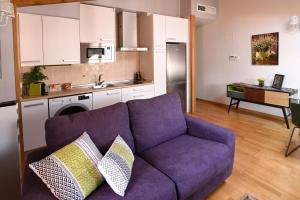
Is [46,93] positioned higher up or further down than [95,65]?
further down

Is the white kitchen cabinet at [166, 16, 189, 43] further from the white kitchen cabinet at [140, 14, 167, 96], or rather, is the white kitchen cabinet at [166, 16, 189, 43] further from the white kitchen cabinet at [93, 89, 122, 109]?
the white kitchen cabinet at [93, 89, 122, 109]

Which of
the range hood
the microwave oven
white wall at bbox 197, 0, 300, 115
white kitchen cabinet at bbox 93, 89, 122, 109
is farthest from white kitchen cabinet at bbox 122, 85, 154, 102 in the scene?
white wall at bbox 197, 0, 300, 115

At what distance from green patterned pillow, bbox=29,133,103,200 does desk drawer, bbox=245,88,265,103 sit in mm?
3924

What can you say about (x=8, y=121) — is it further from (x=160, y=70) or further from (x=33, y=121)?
(x=160, y=70)

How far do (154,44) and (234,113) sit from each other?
2.55m

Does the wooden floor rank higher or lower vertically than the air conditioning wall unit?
lower

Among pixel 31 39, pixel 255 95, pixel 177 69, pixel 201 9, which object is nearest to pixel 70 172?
pixel 31 39

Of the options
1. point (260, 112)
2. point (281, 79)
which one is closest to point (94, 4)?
point (281, 79)

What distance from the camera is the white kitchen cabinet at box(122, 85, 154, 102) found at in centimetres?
408

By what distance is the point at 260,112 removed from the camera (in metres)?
4.98

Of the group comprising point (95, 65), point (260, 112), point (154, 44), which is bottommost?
point (260, 112)

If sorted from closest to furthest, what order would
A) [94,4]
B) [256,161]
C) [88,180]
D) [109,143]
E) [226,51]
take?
1. [88,180]
2. [109,143]
3. [256,161]
4. [94,4]
5. [226,51]

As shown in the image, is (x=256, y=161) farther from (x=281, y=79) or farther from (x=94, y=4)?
(x=94, y=4)

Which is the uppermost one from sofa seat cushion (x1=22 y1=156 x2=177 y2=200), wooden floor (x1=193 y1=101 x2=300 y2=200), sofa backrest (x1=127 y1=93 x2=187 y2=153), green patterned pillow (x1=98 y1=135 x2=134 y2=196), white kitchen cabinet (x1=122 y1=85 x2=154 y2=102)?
white kitchen cabinet (x1=122 y1=85 x2=154 y2=102)
